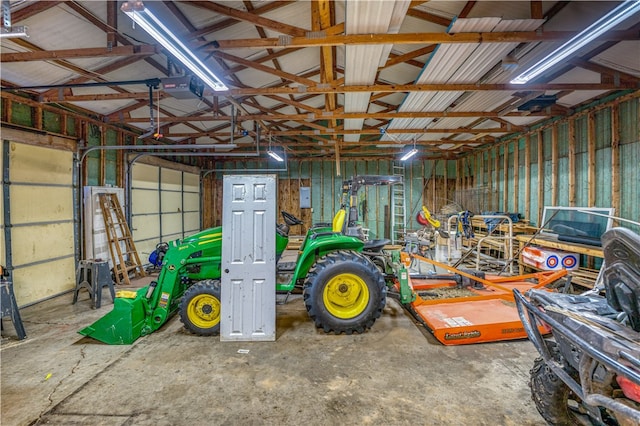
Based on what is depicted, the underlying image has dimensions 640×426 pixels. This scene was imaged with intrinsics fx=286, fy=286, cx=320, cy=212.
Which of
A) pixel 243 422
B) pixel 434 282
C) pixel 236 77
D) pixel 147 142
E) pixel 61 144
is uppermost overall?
pixel 236 77

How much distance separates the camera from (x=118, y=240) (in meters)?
6.44

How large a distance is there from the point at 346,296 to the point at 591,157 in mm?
5864

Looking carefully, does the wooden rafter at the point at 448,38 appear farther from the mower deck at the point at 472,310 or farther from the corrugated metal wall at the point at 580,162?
the mower deck at the point at 472,310

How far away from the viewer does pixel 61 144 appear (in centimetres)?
555

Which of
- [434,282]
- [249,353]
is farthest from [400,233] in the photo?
[249,353]

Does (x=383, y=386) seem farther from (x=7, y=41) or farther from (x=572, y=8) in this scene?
(x=7, y=41)

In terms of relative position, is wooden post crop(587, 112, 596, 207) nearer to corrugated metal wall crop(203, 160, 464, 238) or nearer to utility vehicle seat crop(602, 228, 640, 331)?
utility vehicle seat crop(602, 228, 640, 331)

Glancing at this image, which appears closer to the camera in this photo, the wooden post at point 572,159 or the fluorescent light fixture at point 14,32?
the fluorescent light fixture at point 14,32

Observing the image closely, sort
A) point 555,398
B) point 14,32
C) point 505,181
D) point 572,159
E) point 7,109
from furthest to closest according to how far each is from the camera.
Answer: point 505,181 → point 572,159 → point 7,109 → point 14,32 → point 555,398

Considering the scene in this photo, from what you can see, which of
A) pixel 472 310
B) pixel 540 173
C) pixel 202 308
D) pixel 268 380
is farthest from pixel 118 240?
pixel 540 173

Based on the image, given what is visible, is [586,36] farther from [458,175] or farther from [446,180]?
[458,175]

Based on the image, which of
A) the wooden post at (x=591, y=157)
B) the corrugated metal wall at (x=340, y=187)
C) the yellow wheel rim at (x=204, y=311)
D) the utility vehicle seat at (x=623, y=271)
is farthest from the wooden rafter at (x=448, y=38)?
the corrugated metal wall at (x=340, y=187)

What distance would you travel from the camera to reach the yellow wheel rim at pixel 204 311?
12.2 feet

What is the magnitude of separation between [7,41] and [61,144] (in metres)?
2.31
